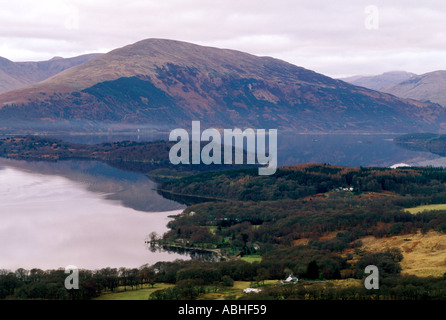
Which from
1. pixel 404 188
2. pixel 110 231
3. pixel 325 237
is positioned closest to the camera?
pixel 325 237

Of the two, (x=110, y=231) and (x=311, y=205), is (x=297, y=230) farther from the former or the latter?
(x=110, y=231)

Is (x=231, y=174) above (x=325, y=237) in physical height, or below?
above

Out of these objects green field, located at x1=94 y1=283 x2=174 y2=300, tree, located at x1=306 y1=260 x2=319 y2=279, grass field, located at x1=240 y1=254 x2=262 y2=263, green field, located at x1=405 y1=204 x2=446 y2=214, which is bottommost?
green field, located at x1=94 y1=283 x2=174 y2=300

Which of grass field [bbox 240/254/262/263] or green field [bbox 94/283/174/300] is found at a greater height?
grass field [bbox 240/254/262/263]

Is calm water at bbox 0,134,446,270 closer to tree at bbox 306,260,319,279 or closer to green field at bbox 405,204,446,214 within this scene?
tree at bbox 306,260,319,279

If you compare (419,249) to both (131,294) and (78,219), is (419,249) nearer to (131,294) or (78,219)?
(131,294)

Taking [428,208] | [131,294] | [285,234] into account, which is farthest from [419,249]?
[131,294]

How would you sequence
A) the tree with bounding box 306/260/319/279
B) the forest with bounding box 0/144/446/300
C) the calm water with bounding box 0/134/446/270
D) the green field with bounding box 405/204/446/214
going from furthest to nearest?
1. the green field with bounding box 405/204/446/214
2. the calm water with bounding box 0/134/446/270
3. the tree with bounding box 306/260/319/279
4. the forest with bounding box 0/144/446/300

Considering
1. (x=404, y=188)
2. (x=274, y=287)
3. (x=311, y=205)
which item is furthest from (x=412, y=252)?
(x=404, y=188)

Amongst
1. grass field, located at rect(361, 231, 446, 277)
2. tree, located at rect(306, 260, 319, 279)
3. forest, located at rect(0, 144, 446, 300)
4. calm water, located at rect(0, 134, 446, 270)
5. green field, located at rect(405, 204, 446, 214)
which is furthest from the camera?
green field, located at rect(405, 204, 446, 214)

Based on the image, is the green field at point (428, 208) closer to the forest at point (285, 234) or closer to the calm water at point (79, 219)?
the forest at point (285, 234)

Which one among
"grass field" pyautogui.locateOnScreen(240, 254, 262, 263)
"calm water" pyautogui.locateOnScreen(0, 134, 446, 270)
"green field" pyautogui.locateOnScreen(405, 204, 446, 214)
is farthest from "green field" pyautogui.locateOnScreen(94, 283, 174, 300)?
"green field" pyautogui.locateOnScreen(405, 204, 446, 214)
